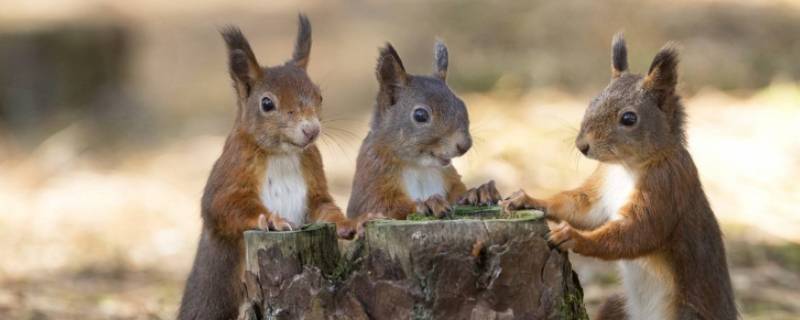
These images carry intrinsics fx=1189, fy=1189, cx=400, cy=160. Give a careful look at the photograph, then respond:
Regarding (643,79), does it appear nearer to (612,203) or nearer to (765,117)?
(612,203)

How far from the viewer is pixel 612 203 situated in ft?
14.8

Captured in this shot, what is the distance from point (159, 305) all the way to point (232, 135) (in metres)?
2.26

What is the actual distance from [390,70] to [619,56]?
35.3 inches

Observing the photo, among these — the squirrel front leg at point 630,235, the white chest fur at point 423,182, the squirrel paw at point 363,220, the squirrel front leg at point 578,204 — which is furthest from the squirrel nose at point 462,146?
the squirrel paw at point 363,220

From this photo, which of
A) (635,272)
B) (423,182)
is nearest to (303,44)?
(423,182)

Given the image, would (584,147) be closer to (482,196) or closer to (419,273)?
(482,196)

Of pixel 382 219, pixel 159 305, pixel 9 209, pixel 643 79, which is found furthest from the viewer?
pixel 9 209

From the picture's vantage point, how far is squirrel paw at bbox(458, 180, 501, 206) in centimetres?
414

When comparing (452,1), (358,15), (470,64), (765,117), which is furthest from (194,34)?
(765,117)

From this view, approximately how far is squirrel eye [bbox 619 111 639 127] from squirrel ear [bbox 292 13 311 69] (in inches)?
49.0

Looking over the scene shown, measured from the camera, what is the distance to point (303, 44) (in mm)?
4684

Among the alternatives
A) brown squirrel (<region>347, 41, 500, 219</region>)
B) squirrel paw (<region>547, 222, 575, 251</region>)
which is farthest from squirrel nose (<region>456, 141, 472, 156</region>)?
squirrel paw (<region>547, 222, 575, 251</region>)

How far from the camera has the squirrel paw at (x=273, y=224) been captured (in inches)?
152

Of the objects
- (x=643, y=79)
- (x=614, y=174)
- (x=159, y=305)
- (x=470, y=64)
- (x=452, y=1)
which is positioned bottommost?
(x=159, y=305)
